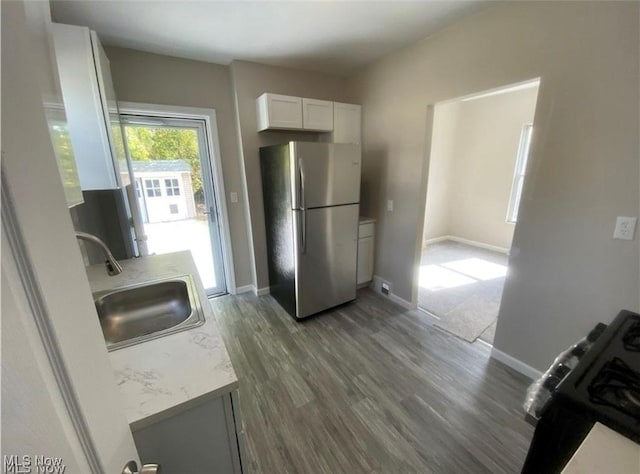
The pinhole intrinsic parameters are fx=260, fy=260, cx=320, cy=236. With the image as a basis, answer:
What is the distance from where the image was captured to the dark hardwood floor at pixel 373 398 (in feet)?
4.56

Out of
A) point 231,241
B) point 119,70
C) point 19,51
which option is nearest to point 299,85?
point 119,70

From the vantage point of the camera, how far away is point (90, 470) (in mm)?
387

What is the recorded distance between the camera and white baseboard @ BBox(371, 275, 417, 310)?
2.76 m

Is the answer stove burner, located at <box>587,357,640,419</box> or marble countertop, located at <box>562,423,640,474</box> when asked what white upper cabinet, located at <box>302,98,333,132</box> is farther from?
marble countertop, located at <box>562,423,640,474</box>

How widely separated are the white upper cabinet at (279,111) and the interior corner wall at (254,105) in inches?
5.2

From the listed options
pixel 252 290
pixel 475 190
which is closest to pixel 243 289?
pixel 252 290

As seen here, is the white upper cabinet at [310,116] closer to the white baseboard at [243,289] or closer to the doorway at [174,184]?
the doorway at [174,184]

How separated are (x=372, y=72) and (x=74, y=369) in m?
3.17

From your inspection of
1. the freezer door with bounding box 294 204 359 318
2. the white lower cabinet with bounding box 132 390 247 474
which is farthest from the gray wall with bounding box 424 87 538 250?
the white lower cabinet with bounding box 132 390 247 474

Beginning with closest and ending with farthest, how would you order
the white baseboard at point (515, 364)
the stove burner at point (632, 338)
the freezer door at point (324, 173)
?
the stove burner at point (632, 338)
the white baseboard at point (515, 364)
the freezer door at point (324, 173)

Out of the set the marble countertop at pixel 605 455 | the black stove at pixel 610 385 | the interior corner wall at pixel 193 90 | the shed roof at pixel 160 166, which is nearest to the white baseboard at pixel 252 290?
the interior corner wall at pixel 193 90

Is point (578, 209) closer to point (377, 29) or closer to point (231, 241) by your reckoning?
point (377, 29)

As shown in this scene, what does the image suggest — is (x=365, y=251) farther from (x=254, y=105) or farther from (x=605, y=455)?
(x=605, y=455)

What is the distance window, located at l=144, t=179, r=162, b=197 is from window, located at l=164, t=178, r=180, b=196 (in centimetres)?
7
